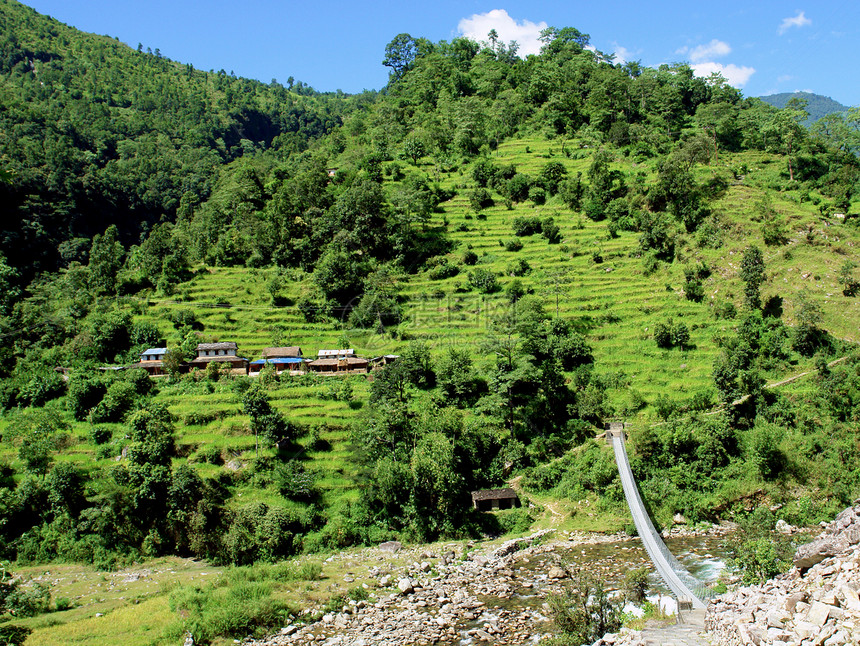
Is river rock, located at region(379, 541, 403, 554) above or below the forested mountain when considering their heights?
below

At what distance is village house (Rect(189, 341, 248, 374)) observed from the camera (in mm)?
39906

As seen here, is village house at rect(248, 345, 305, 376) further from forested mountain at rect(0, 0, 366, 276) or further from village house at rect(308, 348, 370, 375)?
forested mountain at rect(0, 0, 366, 276)

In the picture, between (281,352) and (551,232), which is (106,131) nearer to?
(281,352)

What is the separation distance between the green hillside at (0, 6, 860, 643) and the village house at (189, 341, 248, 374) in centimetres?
104

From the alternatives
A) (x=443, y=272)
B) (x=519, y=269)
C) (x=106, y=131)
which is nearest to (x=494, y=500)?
(x=519, y=269)

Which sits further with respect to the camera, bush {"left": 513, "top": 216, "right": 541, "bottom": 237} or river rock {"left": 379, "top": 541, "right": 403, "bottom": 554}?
bush {"left": 513, "top": 216, "right": 541, "bottom": 237}

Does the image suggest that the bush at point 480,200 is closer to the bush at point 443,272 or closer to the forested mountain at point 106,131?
the bush at point 443,272

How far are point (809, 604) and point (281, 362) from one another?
3421cm

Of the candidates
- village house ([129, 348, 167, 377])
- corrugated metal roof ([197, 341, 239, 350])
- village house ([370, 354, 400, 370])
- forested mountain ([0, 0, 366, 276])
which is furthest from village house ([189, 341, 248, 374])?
forested mountain ([0, 0, 366, 276])

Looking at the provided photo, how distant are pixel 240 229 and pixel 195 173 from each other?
4380 cm

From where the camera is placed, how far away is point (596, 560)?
26.3 metres

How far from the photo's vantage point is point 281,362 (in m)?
40.2

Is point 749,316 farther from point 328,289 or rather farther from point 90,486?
point 90,486

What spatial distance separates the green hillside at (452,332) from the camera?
100 feet
